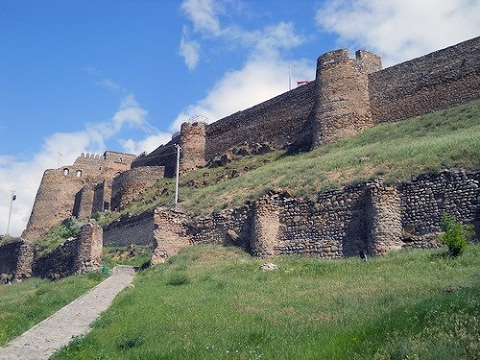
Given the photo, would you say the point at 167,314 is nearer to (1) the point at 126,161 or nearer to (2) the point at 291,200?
(2) the point at 291,200

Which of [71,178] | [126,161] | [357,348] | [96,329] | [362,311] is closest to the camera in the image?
[357,348]

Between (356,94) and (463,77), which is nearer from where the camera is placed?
(463,77)

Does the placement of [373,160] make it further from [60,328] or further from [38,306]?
[60,328]

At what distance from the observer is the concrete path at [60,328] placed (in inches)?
337

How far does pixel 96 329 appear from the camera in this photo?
31.7 ft

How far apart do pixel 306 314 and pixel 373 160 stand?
1025cm

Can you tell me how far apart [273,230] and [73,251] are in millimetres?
9650

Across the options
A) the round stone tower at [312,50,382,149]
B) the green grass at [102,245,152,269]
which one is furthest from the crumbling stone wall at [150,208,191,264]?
the round stone tower at [312,50,382,149]

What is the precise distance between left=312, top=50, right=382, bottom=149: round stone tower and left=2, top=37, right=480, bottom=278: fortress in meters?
0.05

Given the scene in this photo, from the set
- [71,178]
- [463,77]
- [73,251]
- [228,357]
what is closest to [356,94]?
[463,77]

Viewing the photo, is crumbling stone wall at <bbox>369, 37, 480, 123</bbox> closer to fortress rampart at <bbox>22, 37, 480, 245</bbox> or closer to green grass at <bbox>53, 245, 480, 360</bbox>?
fortress rampart at <bbox>22, 37, 480, 245</bbox>

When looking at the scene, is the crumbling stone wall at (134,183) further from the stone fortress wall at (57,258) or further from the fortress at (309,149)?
the stone fortress wall at (57,258)

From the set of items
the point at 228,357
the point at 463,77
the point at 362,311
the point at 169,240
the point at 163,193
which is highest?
the point at 463,77

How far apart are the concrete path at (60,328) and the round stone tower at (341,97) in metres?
15.7
